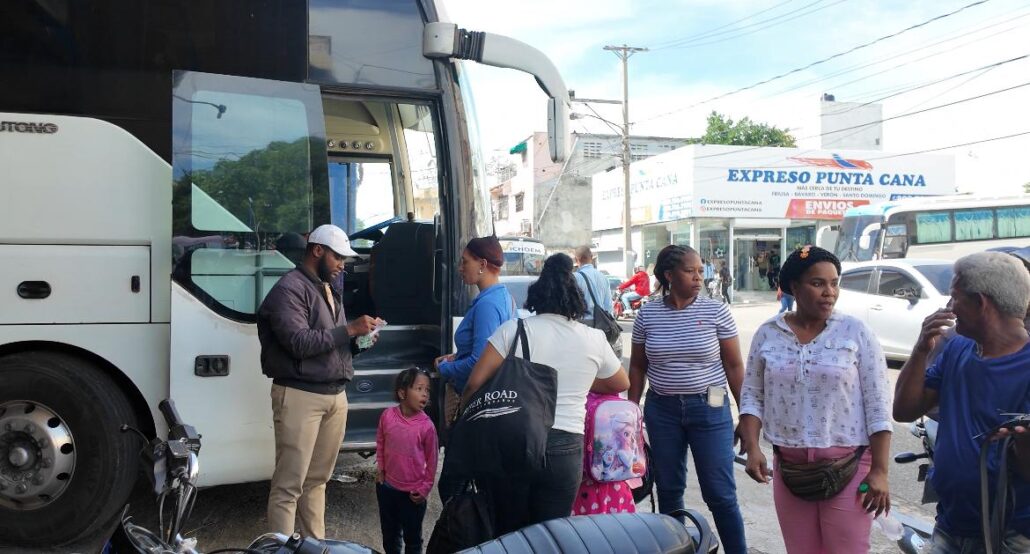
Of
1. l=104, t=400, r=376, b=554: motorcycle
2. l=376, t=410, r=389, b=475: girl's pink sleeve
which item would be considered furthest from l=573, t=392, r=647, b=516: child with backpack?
l=104, t=400, r=376, b=554: motorcycle

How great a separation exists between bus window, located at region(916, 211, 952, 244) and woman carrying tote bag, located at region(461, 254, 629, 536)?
19.7 meters

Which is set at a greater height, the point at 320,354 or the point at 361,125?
the point at 361,125

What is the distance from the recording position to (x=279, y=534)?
2146mm

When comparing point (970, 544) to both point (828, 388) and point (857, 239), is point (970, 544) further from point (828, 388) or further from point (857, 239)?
point (857, 239)

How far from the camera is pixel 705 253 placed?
3250cm

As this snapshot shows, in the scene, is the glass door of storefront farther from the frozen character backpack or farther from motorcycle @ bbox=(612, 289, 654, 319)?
the frozen character backpack

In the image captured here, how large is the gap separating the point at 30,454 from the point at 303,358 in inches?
68.3

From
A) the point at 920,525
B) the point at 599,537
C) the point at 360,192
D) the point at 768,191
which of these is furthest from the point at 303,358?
the point at 768,191

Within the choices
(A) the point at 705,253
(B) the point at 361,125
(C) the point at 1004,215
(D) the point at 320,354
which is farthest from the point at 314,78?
(A) the point at 705,253

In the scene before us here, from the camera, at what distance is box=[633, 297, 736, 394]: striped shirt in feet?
13.6

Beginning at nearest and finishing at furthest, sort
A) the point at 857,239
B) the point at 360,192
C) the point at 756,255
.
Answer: the point at 360,192 < the point at 857,239 < the point at 756,255

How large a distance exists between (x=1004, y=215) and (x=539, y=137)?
3516 cm

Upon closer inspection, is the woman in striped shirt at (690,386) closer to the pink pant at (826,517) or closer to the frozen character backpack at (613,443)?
the frozen character backpack at (613,443)

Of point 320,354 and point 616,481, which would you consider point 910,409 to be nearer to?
point 616,481
